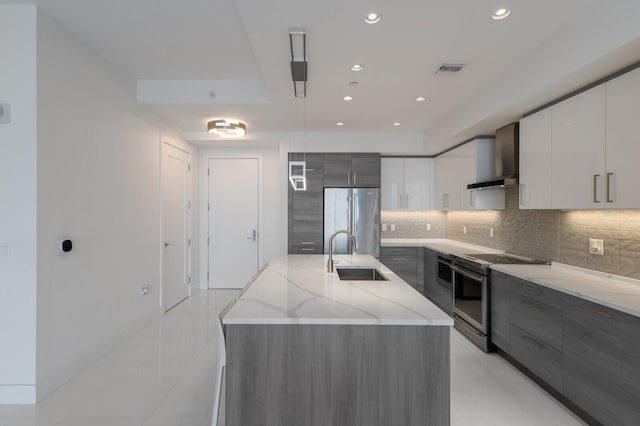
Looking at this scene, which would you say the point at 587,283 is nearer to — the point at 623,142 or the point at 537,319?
the point at 537,319

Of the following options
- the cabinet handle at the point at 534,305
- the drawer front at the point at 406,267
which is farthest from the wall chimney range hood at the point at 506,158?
the drawer front at the point at 406,267

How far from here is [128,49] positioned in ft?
9.69

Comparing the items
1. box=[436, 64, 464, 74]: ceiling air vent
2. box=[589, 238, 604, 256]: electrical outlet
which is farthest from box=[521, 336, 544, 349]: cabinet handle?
box=[436, 64, 464, 74]: ceiling air vent

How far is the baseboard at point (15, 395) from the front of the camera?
2.32 metres

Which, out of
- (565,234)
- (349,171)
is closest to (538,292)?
(565,234)

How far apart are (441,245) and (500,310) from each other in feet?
6.36

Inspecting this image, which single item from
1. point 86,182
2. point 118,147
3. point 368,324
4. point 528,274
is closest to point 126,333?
point 86,182

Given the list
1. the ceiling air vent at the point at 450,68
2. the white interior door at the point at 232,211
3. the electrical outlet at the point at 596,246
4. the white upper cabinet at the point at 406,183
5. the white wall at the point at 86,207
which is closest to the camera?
the white wall at the point at 86,207

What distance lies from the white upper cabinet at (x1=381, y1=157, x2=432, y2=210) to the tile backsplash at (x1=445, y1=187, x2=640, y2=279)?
3.03 feet

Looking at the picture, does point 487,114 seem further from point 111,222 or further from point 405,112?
point 111,222

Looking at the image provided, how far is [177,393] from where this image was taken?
246cm

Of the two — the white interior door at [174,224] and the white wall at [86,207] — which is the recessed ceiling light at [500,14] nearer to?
the white wall at [86,207]

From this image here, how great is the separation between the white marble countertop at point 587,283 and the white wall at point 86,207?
3636 mm

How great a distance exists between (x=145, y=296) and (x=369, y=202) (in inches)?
125
